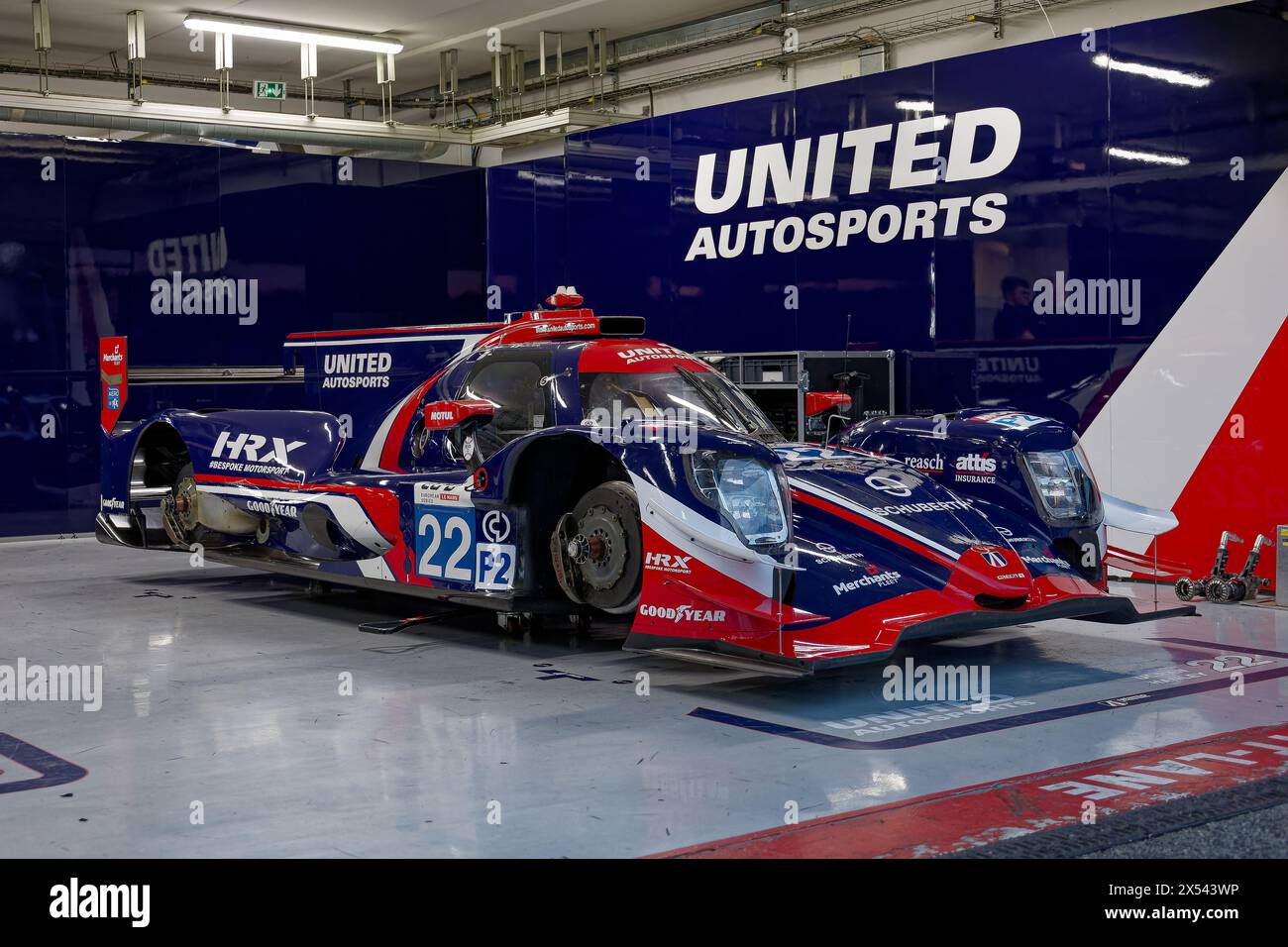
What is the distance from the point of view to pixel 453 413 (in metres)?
6.33

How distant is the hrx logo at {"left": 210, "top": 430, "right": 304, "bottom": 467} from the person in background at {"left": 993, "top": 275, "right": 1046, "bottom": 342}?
408cm

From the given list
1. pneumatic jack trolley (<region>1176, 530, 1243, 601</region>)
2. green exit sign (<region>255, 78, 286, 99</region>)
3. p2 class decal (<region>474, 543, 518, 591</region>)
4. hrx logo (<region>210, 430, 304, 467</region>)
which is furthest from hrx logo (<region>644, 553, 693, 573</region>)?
green exit sign (<region>255, 78, 286, 99</region>)

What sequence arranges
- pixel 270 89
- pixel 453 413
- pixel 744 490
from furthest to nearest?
pixel 270 89 < pixel 453 413 < pixel 744 490

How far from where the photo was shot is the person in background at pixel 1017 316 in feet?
27.7

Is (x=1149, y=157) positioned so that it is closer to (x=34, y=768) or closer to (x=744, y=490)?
(x=744, y=490)

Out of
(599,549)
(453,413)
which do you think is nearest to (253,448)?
(453,413)

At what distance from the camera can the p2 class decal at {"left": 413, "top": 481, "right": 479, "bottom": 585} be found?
600 centimetres

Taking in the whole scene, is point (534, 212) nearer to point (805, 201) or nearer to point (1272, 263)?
point (805, 201)

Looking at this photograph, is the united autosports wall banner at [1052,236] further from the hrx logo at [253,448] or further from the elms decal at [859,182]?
the hrx logo at [253,448]

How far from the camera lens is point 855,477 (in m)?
5.69

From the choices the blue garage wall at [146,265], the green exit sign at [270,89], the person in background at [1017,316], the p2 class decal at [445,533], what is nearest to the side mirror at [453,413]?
the p2 class decal at [445,533]

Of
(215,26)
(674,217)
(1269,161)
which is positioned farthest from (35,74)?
(1269,161)

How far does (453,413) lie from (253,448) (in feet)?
5.10

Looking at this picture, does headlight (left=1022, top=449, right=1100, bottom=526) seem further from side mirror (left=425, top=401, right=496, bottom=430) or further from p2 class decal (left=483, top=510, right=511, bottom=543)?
side mirror (left=425, top=401, right=496, bottom=430)
